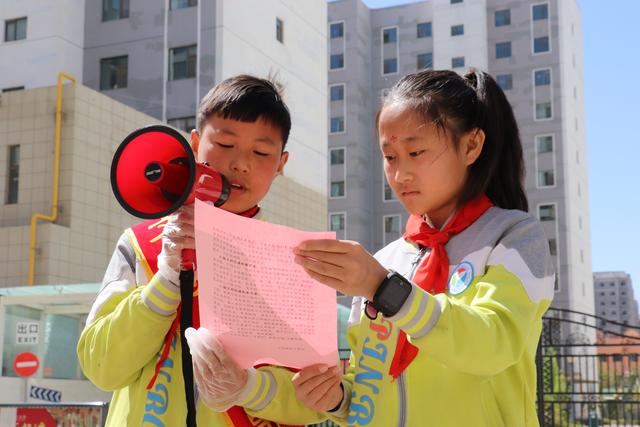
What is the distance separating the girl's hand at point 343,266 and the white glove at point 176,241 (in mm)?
335

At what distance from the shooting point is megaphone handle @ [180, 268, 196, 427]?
5.90 feet

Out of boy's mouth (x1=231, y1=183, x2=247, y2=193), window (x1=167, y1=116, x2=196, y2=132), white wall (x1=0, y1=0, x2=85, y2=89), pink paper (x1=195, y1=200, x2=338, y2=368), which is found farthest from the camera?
window (x1=167, y1=116, x2=196, y2=132)

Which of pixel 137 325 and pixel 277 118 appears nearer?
pixel 137 325

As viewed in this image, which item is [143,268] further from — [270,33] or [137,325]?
[270,33]

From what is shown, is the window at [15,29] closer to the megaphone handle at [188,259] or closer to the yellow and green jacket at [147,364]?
the yellow and green jacket at [147,364]

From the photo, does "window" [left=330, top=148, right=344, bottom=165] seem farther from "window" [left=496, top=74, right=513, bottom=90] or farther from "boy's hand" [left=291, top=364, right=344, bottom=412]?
"boy's hand" [left=291, top=364, right=344, bottom=412]

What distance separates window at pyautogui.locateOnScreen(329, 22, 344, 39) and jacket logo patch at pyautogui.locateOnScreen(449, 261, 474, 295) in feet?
142

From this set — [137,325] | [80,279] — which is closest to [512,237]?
[137,325]

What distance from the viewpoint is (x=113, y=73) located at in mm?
20000

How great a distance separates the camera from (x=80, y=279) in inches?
581

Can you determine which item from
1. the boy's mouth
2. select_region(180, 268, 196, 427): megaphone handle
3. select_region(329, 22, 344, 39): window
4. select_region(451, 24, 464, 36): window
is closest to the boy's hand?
select_region(180, 268, 196, 427): megaphone handle

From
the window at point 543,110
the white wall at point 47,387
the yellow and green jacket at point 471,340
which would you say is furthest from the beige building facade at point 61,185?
the window at point 543,110

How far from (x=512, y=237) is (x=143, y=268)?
89 cm

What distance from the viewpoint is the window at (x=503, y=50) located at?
42625 mm
